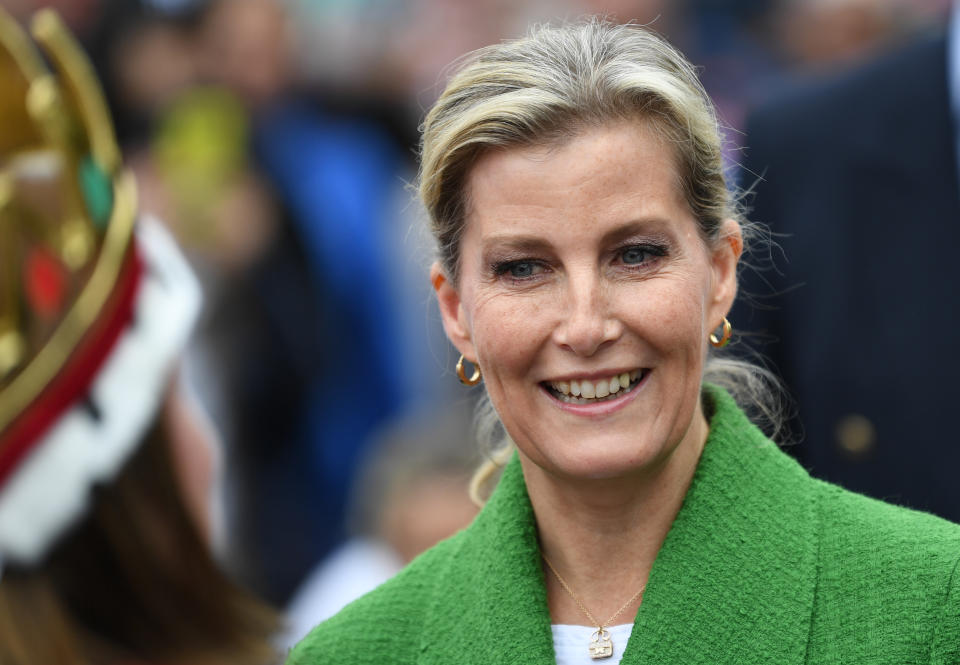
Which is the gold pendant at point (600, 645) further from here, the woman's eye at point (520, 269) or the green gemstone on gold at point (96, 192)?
the green gemstone on gold at point (96, 192)

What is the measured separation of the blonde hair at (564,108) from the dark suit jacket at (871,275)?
1.05 metres

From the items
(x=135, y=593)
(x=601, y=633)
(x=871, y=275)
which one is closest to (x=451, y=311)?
(x=601, y=633)

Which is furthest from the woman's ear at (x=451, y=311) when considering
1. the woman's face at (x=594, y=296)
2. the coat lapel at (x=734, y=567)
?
the coat lapel at (x=734, y=567)

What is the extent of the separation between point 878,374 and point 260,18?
4.10m

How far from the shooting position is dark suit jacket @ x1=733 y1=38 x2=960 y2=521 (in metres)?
3.65

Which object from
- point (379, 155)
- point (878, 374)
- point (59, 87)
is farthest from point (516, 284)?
point (379, 155)

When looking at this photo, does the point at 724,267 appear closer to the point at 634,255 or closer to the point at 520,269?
the point at 634,255

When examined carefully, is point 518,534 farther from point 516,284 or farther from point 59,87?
point 59,87

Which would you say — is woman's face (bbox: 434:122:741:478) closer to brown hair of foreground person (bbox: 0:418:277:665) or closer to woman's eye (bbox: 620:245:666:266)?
woman's eye (bbox: 620:245:666:266)

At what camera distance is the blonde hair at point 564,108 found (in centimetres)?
257

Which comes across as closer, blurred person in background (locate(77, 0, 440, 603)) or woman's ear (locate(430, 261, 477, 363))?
woman's ear (locate(430, 261, 477, 363))

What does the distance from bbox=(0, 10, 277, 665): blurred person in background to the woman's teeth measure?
0.72 meters

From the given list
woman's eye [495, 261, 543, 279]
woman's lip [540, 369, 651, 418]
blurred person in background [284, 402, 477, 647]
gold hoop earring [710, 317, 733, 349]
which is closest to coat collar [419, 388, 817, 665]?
gold hoop earring [710, 317, 733, 349]

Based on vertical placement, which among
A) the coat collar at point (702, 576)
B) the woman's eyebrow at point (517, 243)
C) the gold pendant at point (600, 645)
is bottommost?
the gold pendant at point (600, 645)
